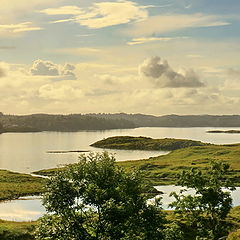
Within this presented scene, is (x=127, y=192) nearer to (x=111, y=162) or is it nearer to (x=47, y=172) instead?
(x=111, y=162)

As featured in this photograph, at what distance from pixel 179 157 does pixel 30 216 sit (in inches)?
4837

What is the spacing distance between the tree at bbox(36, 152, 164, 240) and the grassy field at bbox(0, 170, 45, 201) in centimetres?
6283

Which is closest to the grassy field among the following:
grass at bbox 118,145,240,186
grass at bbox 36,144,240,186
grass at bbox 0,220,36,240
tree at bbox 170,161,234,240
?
grass at bbox 36,144,240,186

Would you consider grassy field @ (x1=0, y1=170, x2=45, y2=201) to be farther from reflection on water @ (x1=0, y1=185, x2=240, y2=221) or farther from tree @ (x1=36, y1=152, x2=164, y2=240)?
tree @ (x1=36, y1=152, x2=164, y2=240)

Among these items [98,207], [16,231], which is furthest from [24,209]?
[98,207]

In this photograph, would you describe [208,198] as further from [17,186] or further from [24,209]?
[17,186]

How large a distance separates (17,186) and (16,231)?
58399 mm

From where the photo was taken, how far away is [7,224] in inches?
2468

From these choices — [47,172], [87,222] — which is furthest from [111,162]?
[47,172]

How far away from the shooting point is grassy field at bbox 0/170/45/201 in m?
105

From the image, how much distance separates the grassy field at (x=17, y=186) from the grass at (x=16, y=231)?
40067 mm

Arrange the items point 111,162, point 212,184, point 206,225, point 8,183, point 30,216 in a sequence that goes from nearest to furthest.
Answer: point 111,162
point 212,184
point 206,225
point 30,216
point 8,183

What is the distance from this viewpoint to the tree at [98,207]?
132 feet

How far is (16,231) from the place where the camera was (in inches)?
2325
